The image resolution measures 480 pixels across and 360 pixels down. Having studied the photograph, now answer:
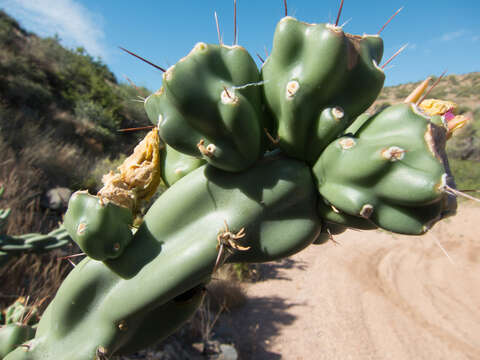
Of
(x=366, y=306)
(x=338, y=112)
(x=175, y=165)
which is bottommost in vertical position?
(x=366, y=306)

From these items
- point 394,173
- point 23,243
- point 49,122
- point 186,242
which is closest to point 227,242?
point 186,242

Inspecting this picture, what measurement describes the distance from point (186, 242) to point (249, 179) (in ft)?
1.00

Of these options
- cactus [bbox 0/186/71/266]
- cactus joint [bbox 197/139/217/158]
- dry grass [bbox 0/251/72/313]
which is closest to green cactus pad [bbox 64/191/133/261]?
cactus joint [bbox 197/139/217/158]

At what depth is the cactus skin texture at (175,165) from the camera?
3.87 ft

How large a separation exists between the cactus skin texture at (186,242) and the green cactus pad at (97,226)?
84 mm

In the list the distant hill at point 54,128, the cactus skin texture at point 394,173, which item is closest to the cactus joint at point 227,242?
the cactus skin texture at point 394,173

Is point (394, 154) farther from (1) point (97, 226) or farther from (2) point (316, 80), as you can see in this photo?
(1) point (97, 226)

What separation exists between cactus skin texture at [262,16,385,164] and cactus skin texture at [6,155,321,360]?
5.2 inches

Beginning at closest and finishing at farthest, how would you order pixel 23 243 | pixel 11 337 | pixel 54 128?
1. pixel 11 337
2. pixel 23 243
3. pixel 54 128

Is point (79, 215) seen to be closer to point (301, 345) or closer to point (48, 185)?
point (301, 345)

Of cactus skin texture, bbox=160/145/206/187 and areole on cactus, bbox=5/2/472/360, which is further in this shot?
cactus skin texture, bbox=160/145/206/187

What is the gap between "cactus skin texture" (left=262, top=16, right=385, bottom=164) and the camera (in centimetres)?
84

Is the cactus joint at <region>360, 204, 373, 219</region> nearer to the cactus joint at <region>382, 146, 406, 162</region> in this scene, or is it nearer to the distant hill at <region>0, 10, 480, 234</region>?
the cactus joint at <region>382, 146, 406, 162</region>

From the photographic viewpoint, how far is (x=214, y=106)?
2.73ft
